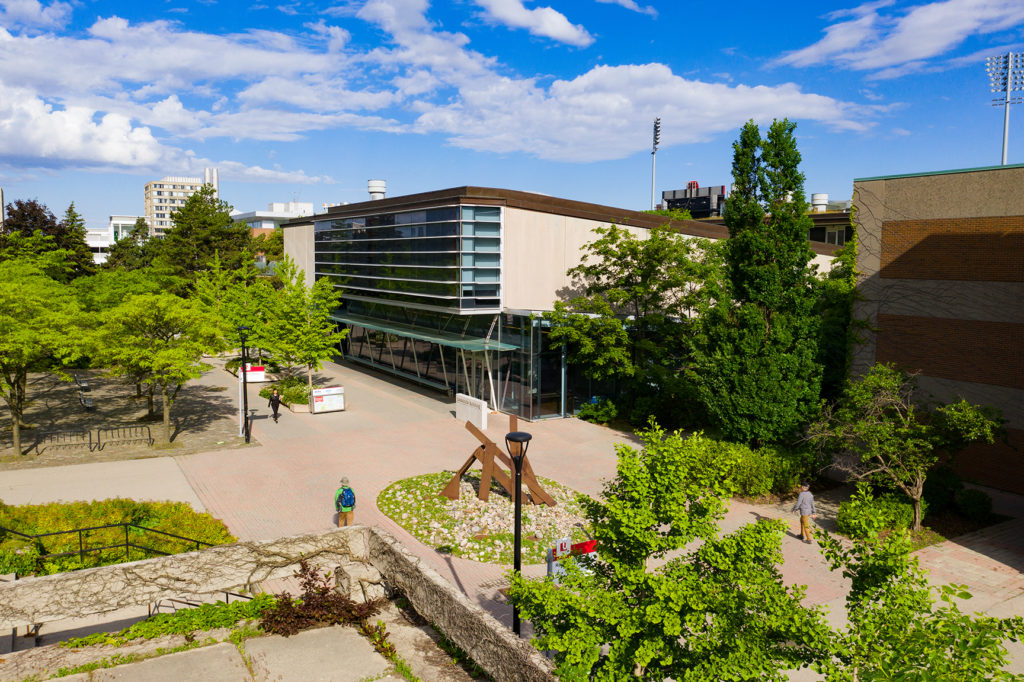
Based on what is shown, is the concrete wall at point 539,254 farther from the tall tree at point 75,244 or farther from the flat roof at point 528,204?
the tall tree at point 75,244

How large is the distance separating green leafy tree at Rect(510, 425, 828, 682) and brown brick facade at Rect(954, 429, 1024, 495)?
1562cm

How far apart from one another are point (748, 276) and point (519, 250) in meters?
11.3

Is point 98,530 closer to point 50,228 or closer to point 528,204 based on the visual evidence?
point 528,204

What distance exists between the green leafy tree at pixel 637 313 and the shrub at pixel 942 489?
9.08m

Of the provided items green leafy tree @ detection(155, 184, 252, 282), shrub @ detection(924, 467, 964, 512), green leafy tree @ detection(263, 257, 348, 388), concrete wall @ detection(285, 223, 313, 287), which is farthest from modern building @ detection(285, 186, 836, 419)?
green leafy tree @ detection(155, 184, 252, 282)

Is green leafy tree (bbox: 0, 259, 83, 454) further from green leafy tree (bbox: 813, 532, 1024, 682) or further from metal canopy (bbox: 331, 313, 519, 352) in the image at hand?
green leafy tree (bbox: 813, 532, 1024, 682)

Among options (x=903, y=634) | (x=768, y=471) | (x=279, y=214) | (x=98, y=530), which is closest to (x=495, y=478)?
(x=768, y=471)

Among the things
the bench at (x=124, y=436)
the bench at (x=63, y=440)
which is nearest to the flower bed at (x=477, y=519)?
the bench at (x=124, y=436)

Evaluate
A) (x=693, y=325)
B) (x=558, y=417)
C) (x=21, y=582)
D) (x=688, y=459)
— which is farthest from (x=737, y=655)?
(x=558, y=417)

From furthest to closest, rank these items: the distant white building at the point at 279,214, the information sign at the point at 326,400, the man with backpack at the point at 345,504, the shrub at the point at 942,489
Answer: the distant white building at the point at 279,214 < the information sign at the point at 326,400 < the shrub at the point at 942,489 < the man with backpack at the point at 345,504

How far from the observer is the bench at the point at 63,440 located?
74.8ft

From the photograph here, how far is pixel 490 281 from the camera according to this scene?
28.4 meters

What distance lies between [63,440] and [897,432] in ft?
83.7

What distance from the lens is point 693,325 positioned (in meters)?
24.1
